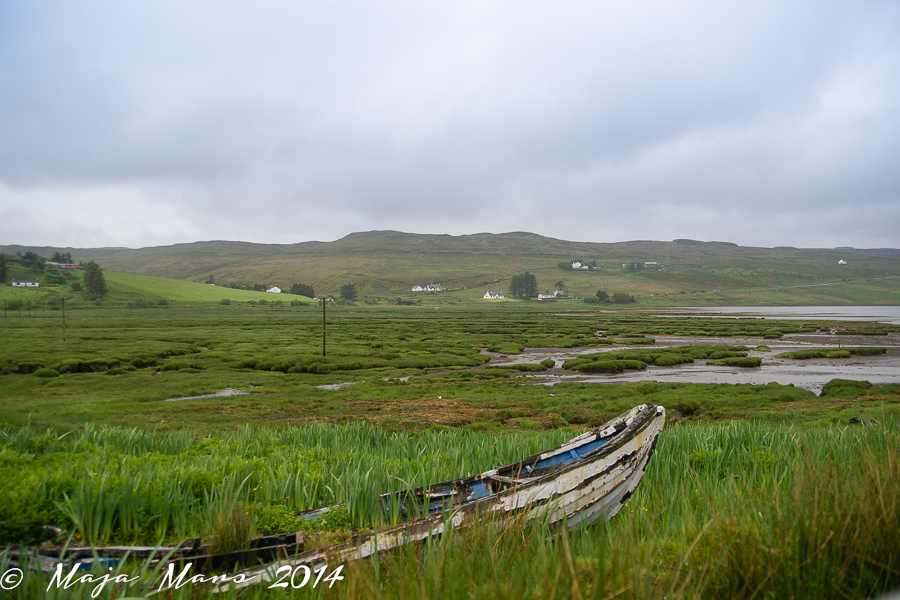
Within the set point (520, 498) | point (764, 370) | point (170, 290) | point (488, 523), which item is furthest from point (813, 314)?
point (170, 290)

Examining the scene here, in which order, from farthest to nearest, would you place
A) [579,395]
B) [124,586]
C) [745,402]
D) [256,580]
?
[579,395]
[745,402]
[256,580]
[124,586]

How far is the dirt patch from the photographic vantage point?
21.6m

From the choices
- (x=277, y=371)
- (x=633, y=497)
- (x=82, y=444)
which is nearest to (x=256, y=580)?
(x=633, y=497)

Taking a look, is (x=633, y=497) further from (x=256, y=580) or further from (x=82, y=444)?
(x=82, y=444)

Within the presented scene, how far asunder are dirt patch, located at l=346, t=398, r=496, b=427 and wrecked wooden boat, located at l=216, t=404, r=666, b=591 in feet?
51.7

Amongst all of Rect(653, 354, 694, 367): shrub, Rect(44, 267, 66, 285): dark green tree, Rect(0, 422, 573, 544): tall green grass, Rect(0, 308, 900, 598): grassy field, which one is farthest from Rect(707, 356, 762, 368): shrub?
Rect(44, 267, 66, 285): dark green tree

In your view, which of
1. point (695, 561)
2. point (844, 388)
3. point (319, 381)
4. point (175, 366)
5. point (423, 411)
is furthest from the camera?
point (175, 366)

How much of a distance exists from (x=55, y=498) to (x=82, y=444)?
358cm

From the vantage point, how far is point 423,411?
2420cm

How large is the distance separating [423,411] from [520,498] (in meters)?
20.3

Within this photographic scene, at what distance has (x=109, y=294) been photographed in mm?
150500

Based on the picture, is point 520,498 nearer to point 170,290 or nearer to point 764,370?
point 764,370

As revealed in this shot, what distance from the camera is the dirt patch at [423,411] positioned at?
70.7 ft

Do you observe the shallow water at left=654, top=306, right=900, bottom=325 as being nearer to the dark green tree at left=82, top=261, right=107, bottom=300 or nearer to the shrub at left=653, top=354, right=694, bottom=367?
the shrub at left=653, top=354, right=694, bottom=367
